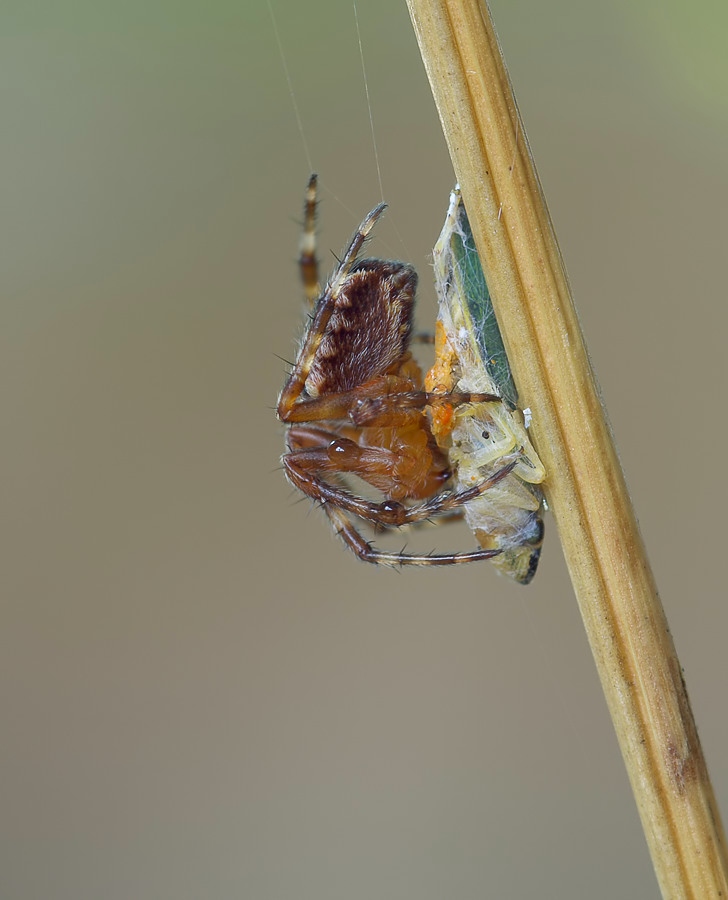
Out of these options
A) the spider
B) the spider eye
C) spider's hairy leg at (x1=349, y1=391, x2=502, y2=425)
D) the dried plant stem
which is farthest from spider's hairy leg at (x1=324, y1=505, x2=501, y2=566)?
the dried plant stem

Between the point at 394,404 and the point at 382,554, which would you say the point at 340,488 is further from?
the point at 394,404

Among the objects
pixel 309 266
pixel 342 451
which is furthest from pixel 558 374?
pixel 309 266

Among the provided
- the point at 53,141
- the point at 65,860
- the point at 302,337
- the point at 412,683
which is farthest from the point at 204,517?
the point at 302,337

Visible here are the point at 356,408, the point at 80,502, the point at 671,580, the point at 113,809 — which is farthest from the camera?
the point at 80,502

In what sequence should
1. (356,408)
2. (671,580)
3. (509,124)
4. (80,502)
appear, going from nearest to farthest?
(509,124), (356,408), (671,580), (80,502)

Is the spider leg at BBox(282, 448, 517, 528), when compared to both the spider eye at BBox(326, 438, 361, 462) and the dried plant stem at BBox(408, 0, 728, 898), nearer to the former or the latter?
the spider eye at BBox(326, 438, 361, 462)

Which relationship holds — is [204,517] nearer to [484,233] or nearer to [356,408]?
[356,408]

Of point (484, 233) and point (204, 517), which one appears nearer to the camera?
point (484, 233)
